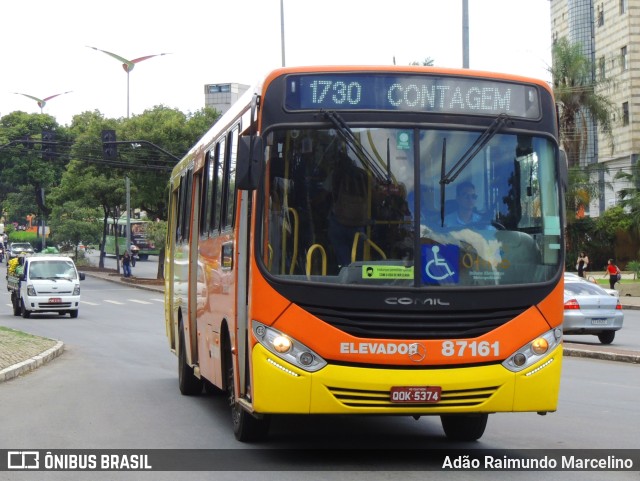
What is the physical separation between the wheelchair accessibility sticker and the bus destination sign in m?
1.13

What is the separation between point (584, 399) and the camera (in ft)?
47.2

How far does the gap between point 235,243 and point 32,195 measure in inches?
4095

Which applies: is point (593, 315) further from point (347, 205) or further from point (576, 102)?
point (576, 102)

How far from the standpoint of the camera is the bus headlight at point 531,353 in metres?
9.20

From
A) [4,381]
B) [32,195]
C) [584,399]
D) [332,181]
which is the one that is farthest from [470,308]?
[32,195]

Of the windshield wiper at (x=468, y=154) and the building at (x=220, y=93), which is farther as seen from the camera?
→ the building at (x=220, y=93)

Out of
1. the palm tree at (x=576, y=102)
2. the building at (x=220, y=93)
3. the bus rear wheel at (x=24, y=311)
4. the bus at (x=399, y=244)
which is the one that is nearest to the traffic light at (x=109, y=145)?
the bus rear wheel at (x=24, y=311)

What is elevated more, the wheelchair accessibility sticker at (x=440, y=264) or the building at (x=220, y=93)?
the building at (x=220, y=93)

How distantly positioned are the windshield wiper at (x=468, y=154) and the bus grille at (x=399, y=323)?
0.79 m

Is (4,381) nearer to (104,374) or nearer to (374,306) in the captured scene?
(104,374)

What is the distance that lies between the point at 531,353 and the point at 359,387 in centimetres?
142

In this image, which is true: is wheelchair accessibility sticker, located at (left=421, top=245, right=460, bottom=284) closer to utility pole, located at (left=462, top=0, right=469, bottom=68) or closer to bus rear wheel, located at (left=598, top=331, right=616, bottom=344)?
utility pole, located at (left=462, top=0, right=469, bottom=68)

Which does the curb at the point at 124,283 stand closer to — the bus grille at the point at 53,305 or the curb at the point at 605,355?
the bus grille at the point at 53,305

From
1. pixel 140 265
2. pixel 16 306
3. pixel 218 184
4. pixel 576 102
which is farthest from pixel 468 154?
pixel 140 265
